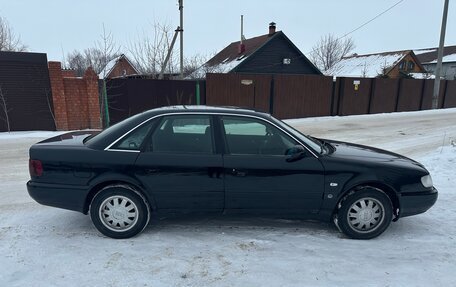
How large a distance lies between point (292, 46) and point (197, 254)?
80.1 feet

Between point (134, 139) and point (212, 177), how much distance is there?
97 centimetres

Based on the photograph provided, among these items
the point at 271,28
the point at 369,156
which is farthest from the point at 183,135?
the point at 271,28

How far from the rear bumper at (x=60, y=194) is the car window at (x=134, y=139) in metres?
0.61

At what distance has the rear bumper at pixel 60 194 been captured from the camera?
3508mm

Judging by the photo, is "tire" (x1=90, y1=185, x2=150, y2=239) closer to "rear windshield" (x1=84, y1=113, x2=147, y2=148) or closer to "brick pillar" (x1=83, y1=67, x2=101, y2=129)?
"rear windshield" (x1=84, y1=113, x2=147, y2=148)

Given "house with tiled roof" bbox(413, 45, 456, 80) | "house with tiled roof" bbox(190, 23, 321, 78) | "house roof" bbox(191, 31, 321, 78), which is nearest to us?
"house roof" bbox(191, 31, 321, 78)

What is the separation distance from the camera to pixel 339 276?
295 cm

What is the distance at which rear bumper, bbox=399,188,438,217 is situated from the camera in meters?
3.64

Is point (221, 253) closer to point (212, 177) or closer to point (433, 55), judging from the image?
point (212, 177)

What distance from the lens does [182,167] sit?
3.50 m

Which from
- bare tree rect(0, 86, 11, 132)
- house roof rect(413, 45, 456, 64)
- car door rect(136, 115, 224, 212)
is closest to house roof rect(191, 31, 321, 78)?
bare tree rect(0, 86, 11, 132)

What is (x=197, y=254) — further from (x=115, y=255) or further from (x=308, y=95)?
(x=308, y=95)

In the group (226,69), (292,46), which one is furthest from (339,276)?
(292,46)

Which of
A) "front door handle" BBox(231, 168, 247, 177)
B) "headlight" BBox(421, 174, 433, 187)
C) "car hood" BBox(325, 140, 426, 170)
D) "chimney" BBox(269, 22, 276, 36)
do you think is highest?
"chimney" BBox(269, 22, 276, 36)
